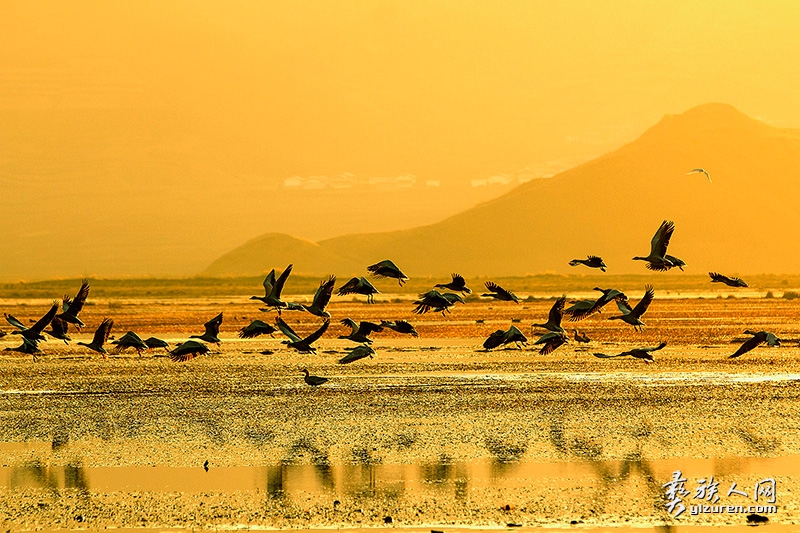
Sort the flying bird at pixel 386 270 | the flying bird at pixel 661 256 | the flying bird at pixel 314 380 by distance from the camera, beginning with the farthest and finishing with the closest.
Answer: the flying bird at pixel 314 380
the flying bird at pixel 386 270
the flying bird at pixel 661 256

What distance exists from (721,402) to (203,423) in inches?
420

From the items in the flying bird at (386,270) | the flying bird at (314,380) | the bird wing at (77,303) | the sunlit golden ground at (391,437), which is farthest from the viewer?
the flying bird at (314,380)

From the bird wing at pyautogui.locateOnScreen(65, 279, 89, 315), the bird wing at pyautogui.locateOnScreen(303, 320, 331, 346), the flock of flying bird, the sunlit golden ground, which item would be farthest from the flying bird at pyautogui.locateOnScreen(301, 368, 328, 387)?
the bird wing at pyautogui.locateOnScreen(65, 279, 89, 315)

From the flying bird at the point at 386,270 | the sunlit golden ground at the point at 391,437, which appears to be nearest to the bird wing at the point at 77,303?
the sunlit golden ground at the point at 391,437

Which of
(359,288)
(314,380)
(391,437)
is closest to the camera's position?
(391,437)

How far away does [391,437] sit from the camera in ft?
66.3

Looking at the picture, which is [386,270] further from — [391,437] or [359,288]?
[391,437]

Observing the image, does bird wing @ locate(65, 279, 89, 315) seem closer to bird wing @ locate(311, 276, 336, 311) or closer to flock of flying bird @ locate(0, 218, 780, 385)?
flock of flying bird @ locate(0, 218, 780, 385)

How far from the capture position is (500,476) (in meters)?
16.9

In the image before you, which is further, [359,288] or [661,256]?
[359,288]

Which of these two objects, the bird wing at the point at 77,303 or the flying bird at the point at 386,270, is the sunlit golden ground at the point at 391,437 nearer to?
the bird wing at the point at 77,303

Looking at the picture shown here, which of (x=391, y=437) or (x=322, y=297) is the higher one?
(x=322, y=297)

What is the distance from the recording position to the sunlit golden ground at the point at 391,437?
15.3 m

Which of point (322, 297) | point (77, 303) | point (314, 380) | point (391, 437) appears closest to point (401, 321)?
point (322, 297)
